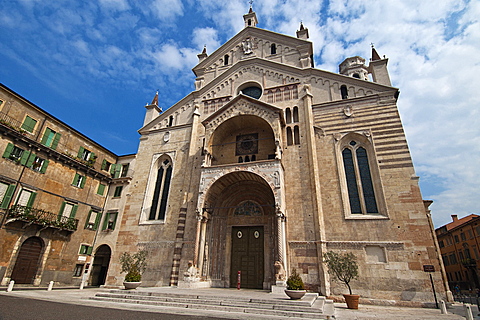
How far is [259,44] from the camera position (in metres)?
22.8

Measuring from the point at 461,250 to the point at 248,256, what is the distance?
37.2 metres

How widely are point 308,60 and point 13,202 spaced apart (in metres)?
23.1

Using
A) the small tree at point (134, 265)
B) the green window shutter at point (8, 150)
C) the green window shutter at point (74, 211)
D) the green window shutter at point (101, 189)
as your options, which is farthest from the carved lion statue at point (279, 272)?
the green window shutter at point (8, 150)

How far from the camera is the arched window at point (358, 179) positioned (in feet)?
49.0

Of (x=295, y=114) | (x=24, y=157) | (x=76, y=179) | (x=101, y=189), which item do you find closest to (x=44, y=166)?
(x=24, y=157)

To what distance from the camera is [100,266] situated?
70.7ft

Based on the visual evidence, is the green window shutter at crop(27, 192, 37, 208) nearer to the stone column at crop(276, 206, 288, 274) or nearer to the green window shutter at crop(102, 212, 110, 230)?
the green window shutter at crop(102, 212, 110, 230)

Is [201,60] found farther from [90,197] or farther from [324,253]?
[324,253]

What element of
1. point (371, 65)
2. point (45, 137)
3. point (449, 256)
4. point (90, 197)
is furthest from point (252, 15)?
point (449, 256)

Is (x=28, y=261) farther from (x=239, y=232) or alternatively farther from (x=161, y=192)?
(x=239, y=232)

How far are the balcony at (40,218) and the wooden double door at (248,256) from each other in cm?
1307

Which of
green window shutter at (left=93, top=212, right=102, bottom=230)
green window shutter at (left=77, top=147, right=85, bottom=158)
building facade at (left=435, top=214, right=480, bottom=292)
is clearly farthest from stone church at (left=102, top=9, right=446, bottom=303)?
building facade at (left=435, top=214, right=480, bottom=292)

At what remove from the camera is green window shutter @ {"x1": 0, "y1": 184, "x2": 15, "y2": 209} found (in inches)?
647

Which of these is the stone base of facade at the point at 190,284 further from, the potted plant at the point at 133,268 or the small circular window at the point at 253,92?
the small circular window at the point at 253,92
